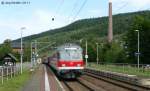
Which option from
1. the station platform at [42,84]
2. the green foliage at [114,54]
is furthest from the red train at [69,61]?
the green foliage at [114,54]

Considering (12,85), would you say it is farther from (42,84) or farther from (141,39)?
(141,39)

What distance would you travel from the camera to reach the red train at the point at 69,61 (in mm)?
41188

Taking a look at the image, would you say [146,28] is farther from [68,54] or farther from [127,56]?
[68,54]

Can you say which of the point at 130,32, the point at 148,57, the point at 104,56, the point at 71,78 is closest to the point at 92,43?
the point at 104,56

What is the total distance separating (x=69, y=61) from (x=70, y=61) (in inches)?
3.8

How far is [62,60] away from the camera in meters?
42.0

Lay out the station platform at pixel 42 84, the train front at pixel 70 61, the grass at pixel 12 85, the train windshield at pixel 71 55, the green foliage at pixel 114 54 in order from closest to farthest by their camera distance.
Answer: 1. the grass at pixel 12 85
2. the station platform at pixel 42 84
3. the train front at pixel 70 61
4. the train windshield at pixel 71 55
5. the green foliage at pixel 114 54

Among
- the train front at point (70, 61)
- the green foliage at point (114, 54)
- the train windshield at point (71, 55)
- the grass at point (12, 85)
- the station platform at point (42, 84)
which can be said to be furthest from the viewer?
the green foliage at point (114, 54)

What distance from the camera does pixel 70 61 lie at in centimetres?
4172

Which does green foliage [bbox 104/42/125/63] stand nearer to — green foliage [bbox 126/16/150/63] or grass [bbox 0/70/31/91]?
green foliage [bbox 126/16/150/63]

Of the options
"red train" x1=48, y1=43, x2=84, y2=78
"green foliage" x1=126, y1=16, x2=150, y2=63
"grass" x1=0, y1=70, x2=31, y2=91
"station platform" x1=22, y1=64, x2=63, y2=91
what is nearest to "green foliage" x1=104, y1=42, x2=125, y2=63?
"green foliage" x1=126, y1=16, x2=150, y2=63

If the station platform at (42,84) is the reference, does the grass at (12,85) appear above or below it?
above

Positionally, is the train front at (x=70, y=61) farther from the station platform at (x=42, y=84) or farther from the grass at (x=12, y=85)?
the grass at (x=12, y=85)

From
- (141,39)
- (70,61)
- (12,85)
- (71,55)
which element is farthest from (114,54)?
(12,85)
